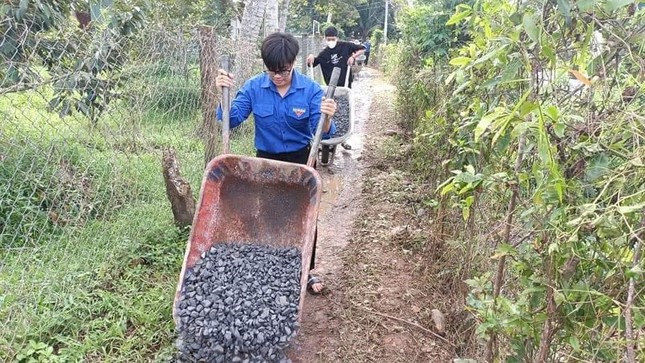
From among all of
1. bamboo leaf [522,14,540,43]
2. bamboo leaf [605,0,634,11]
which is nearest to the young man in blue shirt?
bamboo leaf [522,14,540,43]

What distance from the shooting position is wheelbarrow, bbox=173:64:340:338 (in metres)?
2.71

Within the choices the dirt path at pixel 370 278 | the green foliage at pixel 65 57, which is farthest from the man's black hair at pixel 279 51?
the dirt path at pixel 370 278

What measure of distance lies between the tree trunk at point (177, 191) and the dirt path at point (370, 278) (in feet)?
3.60

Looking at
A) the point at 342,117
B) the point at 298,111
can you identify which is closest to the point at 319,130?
the point at 298,111

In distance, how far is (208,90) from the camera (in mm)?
3896

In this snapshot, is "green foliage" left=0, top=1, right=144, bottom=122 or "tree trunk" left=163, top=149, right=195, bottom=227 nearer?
"green foliage" left=0, top=1, right=144, bottom=122

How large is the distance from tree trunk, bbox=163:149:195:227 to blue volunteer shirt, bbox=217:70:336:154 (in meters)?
0.56

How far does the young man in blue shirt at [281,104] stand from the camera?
275 cm

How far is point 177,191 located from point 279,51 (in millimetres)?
1274

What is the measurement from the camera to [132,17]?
11.4ft

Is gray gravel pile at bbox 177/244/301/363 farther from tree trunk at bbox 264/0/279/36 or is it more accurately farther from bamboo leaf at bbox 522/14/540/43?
tree trunk at bbox 264/0/279/36

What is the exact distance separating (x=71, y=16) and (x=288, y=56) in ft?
6.36

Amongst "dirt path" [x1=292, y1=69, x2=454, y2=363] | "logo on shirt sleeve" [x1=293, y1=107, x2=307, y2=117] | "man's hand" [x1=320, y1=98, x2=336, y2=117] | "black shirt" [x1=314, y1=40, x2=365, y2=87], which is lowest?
"dirt path" [x1=292, y1=69, x2=454, y2=363]

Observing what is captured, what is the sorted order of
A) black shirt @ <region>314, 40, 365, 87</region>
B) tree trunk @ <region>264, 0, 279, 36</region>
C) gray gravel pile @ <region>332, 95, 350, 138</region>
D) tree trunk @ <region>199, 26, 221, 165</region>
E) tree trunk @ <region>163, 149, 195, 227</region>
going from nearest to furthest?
tree trunk @ <region>163, 149, 195, 227</region>
tree trunk @ <region>199, 26, 221, 165</region>
gray gravel pile @ <region>332, 95, 350, 138</region>
tree trunk @ <region>264, 0, 279, 36</region>
black shirt @ <region>314, 40, 365, 87</region>
